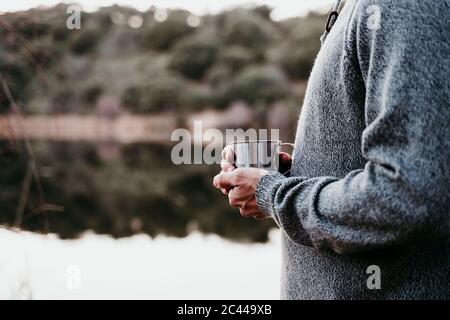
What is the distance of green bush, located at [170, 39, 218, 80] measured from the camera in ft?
86.4

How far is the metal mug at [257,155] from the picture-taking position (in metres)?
1.33

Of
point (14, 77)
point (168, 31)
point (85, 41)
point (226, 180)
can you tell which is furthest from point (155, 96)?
point (226, 180)

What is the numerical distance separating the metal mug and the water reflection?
1.47 m

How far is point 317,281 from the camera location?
3.77ft

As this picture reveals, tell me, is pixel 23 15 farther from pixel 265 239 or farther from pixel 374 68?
pixel 265 239

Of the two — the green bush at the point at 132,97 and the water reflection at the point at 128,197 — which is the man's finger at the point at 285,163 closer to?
the water reflection at the point at 128,197

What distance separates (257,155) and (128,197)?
34.0 ft

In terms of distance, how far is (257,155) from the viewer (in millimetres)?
1333

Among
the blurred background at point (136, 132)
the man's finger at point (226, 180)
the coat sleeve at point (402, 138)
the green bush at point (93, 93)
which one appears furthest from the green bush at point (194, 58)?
the coat sleeve at point (402, 138)

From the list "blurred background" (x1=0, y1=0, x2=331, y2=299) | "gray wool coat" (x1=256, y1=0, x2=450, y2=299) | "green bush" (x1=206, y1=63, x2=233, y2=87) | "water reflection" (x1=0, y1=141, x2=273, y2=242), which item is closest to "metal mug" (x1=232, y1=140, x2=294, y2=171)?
"gray wool coat" (x1=256, y1=0, x2=450, y2=299)

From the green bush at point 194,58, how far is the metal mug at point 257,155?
82.7 ft

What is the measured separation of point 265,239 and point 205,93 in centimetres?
1744

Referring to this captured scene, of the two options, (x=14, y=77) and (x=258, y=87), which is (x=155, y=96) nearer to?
(x=258, y=87)
